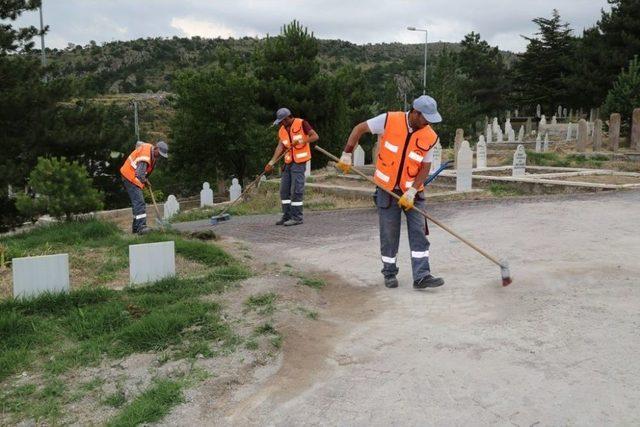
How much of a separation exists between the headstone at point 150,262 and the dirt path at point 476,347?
166cm

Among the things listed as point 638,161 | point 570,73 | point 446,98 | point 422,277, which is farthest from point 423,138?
point 570,73

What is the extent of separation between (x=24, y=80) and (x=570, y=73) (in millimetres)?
35461

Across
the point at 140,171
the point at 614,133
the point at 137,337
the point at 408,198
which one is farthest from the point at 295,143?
the point at 614,133

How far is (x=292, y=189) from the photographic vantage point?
973 centimetres

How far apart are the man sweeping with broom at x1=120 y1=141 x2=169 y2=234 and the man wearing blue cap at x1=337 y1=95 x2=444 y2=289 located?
4.80 m

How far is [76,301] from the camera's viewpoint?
515 centimetres

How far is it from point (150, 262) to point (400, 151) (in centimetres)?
261

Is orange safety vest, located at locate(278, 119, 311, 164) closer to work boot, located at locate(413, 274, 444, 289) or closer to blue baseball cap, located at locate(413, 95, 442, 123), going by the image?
blue baseball cap, located at locate(413, 95, 442, 123)

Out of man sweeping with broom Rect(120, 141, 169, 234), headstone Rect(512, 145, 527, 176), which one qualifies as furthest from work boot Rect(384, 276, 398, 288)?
headstone Rect(512, 145, 527, 176)

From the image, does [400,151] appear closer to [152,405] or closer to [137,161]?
[152,405]

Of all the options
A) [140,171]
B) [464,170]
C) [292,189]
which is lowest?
[292,189]

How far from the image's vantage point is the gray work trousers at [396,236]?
564 cm

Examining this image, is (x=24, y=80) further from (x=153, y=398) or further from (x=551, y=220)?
(x=153, y=398)

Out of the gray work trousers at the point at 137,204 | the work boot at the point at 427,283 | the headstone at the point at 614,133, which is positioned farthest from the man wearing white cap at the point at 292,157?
the headstone at the point at 614,133
